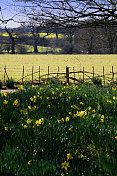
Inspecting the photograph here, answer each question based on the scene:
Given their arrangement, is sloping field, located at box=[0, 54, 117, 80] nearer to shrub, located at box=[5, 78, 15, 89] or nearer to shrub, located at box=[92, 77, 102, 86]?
shrub, located at box=[5, 78, 15, 89]

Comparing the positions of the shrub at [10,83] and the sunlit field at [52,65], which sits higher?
the sunlit field at [52,65]

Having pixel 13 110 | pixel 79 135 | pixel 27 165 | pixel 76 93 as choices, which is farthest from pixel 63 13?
pixel 27 165

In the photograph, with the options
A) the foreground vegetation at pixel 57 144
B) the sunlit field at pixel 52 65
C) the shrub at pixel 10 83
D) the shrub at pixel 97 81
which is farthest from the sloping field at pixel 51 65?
the foreground vegetation at pixel 57 144

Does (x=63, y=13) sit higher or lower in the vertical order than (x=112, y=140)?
higher

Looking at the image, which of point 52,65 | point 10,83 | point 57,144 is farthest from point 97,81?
point 52,65

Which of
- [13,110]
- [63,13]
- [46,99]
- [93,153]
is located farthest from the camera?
[63,13]

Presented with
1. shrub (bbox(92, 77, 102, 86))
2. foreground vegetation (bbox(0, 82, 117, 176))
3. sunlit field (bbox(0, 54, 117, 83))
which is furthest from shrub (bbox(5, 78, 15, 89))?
foreground vegetation (bbox(0, 82, 117, 176))

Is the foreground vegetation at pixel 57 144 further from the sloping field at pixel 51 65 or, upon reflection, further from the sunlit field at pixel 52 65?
the sunlit field at pixel 52 65

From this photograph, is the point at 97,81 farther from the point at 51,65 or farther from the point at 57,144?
the point at 51,65

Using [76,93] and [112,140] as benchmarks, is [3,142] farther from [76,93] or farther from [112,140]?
[76,93]

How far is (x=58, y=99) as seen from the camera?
600cm

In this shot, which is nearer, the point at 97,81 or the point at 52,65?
the point at 97,81

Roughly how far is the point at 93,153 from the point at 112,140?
0.35 m

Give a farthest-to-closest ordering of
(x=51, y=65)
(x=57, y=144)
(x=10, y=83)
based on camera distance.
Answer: (x=51, y=65), (x=10, y=83), (x=57, y=144)
